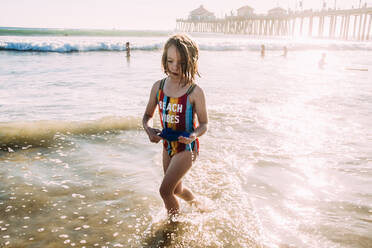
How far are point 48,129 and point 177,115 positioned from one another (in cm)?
413

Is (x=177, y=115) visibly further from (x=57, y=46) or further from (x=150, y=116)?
(x=57, y=46)

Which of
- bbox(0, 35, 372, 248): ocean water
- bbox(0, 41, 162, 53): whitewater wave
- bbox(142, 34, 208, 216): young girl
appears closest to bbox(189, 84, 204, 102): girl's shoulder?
bbox(142, 34, 208, 216): young girl

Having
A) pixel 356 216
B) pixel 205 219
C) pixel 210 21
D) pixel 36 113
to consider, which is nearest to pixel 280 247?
pixel 205 219

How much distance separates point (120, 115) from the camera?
716 centimetres

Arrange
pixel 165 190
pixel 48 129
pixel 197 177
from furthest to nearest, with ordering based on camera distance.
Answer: pixel 48 129 → pixel 197 177 → pixel 165 190

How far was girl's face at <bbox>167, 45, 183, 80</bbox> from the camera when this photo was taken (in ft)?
8.15

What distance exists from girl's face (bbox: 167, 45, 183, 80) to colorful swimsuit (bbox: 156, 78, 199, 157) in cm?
19

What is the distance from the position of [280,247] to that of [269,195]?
1009mm

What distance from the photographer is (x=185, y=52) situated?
247cm

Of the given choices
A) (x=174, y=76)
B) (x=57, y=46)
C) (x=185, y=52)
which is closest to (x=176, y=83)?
(x=174, y=76)

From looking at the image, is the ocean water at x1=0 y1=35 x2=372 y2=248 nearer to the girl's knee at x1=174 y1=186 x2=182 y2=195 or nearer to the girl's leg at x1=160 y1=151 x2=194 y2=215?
the girl's knee at x1=174 y1=186 x2=182 y2=195

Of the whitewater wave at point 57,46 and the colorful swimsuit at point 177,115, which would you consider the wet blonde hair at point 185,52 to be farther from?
the whitewater wave at point 57,46

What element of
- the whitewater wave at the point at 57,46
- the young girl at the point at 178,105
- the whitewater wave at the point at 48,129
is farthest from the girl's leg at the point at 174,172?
the whitewater wave at the point at 57,46

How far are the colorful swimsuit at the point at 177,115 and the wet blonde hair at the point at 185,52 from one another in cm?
14
